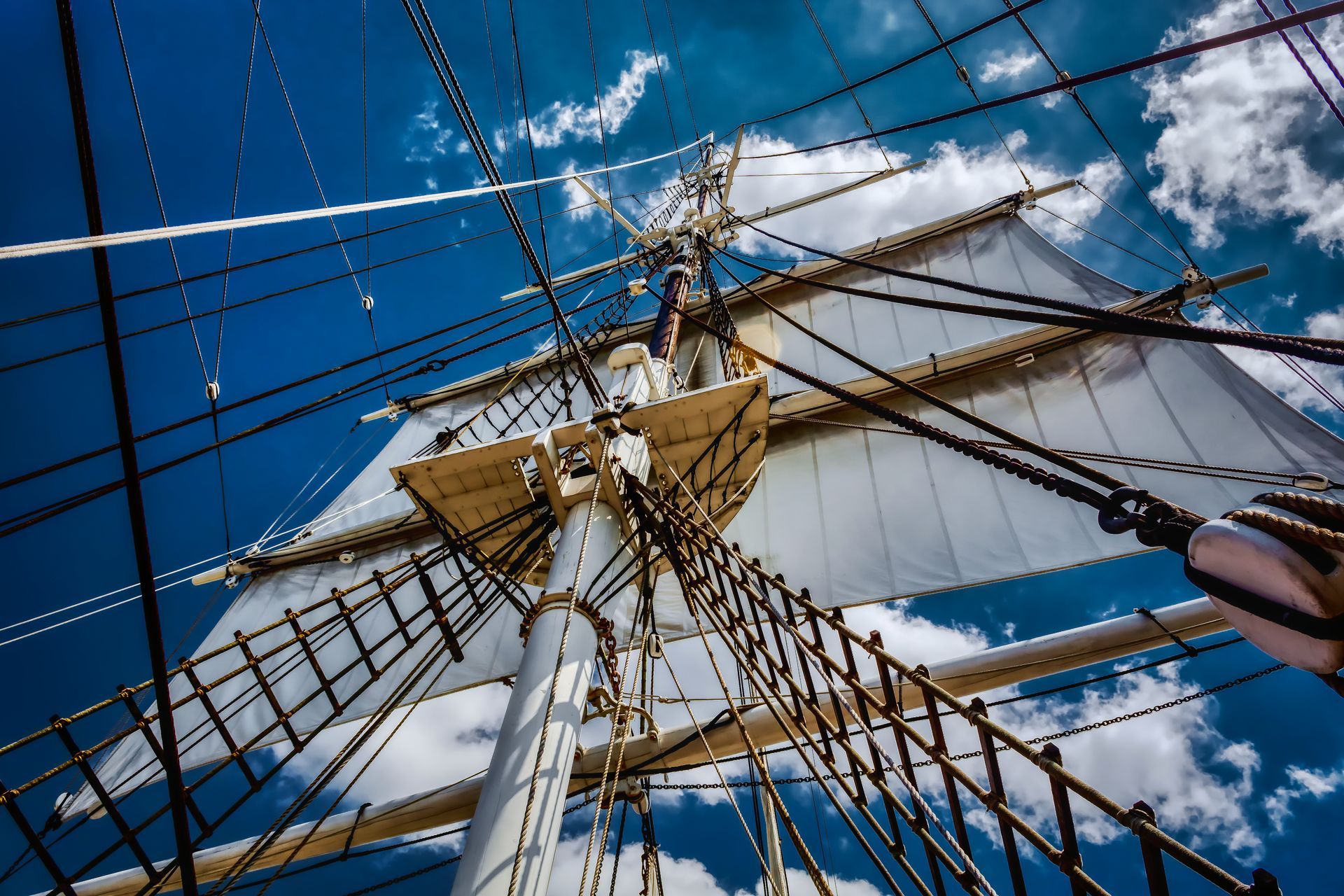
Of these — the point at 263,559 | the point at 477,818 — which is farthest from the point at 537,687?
the point at 263,559

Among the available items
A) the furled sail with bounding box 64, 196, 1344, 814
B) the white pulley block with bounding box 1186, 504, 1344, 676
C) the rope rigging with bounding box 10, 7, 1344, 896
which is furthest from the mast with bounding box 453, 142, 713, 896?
the white pulley block with bounding box 1186, 504, 1344, 676

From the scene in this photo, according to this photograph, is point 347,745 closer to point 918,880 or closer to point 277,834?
point 277,834

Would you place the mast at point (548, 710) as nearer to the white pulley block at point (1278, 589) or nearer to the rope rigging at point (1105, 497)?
the rope rigging at point (1105, 497)

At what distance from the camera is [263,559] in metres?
8.75

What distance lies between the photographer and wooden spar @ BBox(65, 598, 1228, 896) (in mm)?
4312

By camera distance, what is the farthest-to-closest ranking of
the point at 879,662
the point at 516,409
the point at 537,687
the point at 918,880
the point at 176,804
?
1. the point at 516,409
2. the point at 537,687
3. the point at 879,662
4. the point at 918,880
5. the point at 176,804

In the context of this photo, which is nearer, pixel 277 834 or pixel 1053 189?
pixel 277 834

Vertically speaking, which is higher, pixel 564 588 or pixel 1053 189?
pixel 1053 189

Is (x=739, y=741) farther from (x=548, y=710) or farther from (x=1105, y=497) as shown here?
(x=1105, y=497)

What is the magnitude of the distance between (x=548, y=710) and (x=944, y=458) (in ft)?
18.7

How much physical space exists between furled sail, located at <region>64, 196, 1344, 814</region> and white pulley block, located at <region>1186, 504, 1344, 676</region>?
3.80 metres

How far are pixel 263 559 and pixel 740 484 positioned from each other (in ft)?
25.4

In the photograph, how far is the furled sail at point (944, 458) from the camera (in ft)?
18.8

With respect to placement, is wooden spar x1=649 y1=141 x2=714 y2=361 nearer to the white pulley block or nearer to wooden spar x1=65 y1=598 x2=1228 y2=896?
wooden spar x1=65 y1=598 x2=1228 y2=896
